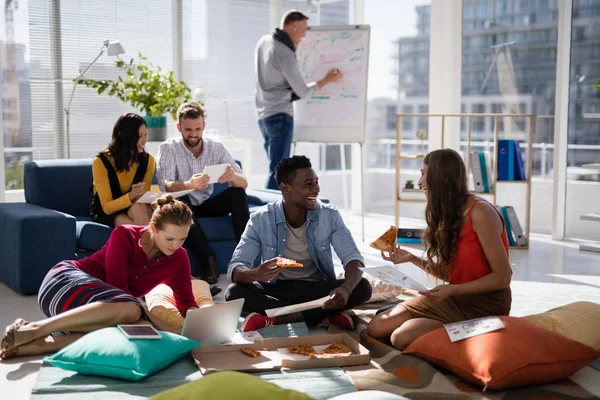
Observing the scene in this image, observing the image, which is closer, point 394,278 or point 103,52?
point 394,278

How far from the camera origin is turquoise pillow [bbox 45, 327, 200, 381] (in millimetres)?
2910

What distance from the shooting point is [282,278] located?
155 inches

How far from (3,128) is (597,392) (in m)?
4.86

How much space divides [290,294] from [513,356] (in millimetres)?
1269

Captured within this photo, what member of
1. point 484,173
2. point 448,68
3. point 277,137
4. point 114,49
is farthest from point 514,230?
point 114,49

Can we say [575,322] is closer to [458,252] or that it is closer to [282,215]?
[458,252]

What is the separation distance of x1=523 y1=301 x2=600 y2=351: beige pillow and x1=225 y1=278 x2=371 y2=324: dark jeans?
84 centimetres

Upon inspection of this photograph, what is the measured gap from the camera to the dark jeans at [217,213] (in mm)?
4828

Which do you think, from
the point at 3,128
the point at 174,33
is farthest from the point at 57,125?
the point at 174,33

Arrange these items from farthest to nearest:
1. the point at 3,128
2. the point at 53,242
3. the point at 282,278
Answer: the point at 3,128
the point at 53,242
the point at 282,278

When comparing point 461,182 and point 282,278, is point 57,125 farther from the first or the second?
point 461,182

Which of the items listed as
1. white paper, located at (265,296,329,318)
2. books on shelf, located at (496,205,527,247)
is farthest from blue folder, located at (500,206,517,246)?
white paper, located at (265,296,329,318)

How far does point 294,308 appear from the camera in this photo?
3.66m

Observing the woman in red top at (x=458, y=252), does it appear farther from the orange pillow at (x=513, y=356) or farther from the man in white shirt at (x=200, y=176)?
the man in white shirt at (x=200, y=176)
